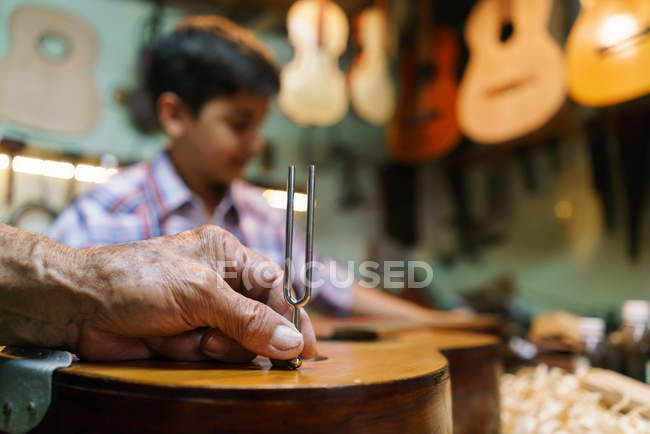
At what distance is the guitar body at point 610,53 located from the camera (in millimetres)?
1348

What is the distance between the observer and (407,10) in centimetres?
334

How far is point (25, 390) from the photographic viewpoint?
486 mm

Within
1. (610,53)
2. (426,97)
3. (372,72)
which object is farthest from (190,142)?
(426,97)

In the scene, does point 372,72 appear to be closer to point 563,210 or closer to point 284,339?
point 563,210

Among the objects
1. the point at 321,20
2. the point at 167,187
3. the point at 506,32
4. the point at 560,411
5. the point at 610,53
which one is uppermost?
the point at 321,20

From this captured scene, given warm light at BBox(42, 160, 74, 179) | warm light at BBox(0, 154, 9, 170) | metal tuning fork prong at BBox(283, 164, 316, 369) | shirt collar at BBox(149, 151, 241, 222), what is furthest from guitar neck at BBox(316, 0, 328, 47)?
metal tuning fork prong at BBox(283, 164, 316, 369)

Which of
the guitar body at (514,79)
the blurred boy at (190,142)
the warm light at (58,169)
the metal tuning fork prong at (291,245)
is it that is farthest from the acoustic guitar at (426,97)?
the metal tuning fork prong at (291,245)

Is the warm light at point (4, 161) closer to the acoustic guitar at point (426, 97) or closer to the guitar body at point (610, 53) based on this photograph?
the guitar body at point (610, 53)

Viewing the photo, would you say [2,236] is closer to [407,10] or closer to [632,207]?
[632,207]

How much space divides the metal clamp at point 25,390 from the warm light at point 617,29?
1.61m

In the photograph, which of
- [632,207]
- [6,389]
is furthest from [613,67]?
[6,389]

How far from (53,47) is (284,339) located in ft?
5.28

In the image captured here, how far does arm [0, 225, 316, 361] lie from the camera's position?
0.53 m

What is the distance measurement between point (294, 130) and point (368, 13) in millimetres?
1028
